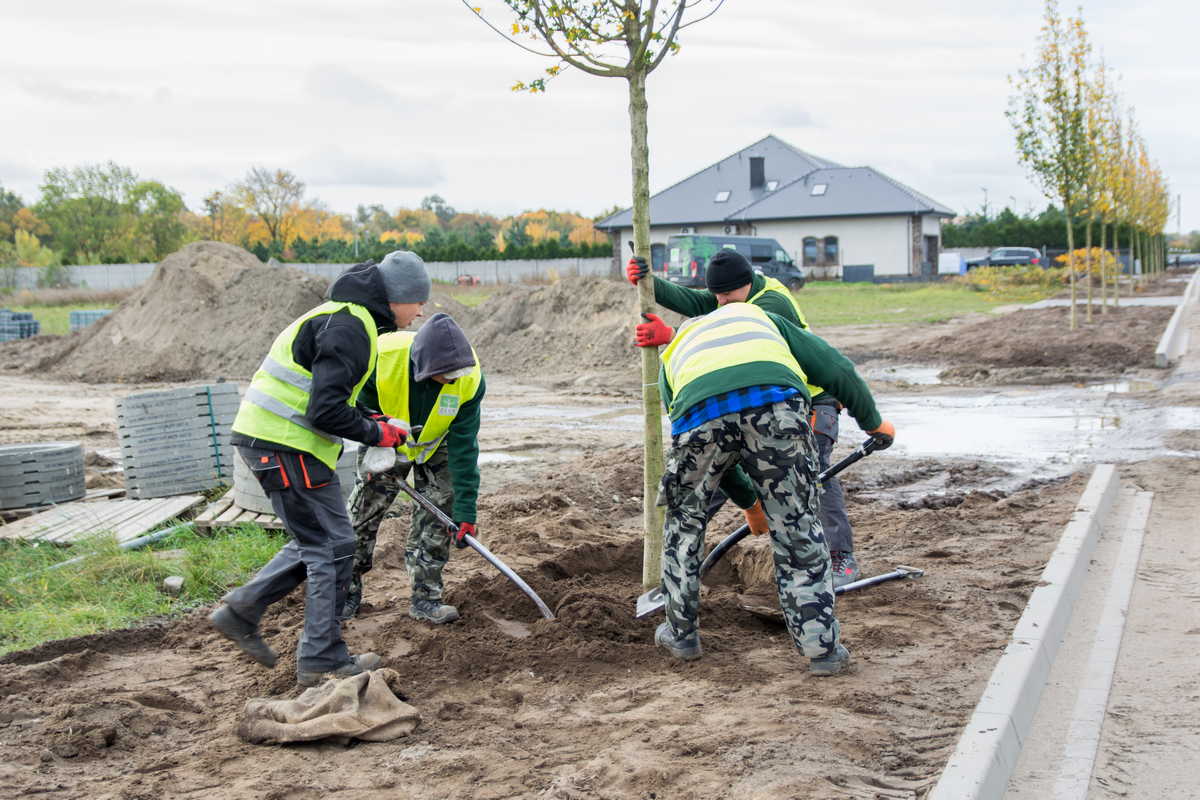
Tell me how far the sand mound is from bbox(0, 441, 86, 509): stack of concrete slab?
13462mm

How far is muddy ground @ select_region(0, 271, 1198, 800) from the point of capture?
Result: 3.64 metres

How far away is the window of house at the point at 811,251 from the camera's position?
56.7 meters

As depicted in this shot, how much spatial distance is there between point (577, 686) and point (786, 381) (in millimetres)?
1526

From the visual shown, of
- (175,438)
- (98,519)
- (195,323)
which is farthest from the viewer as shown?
(195,323)

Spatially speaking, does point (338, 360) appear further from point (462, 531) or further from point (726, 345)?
point (726, 345)

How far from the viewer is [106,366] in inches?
893

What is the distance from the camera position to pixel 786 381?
14.9ft

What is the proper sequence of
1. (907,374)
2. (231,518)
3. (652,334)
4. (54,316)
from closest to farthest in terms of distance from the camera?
(652,334), (231,518), (907,374), (54,316)

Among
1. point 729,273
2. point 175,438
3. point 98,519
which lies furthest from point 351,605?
point 175,438

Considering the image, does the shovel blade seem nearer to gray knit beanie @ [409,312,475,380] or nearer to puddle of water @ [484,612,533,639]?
puddle of water @ [484,612,533,639]

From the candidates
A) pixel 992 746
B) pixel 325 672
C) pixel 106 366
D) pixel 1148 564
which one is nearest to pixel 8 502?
pixel 325 672

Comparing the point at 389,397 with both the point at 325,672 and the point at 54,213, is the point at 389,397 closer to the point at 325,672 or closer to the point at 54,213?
the point at 325,672

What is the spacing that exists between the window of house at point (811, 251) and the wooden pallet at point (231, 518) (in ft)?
168

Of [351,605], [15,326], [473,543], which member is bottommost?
[351,605]
